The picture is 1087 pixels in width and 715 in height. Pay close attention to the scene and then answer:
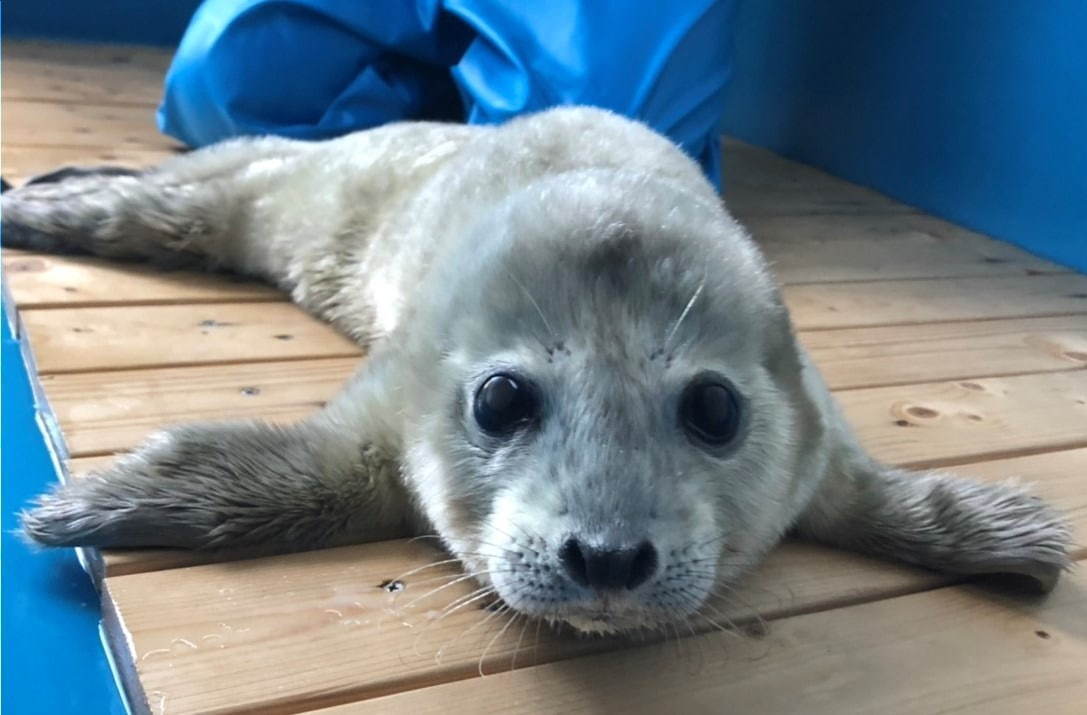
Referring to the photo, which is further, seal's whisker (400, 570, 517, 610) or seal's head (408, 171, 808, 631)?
seal's whisker (400, 570, 517, 610)

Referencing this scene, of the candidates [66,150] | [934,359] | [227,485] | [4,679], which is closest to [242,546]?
[227,485]

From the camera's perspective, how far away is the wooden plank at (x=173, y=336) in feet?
6.49

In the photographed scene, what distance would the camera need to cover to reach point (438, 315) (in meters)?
1.52

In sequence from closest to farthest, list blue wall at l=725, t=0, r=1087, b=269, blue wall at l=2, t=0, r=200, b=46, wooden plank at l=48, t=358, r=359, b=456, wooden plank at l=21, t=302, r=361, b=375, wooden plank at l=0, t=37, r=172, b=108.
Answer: wooden plank at l=48, t=358, r=359, b=456 < wooden plank at l=21, t=302, r=361, b=375 < blue wall at l=725, t=0, r=1087, b=269 < wooden plank at l=0, t=37, r=172, b=108 < blue wall at l=2, t=0, r=200, b=46

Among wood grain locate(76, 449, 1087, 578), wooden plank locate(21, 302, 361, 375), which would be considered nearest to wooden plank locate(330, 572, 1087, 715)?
wood grain locate(76, 449, 1087, 578)

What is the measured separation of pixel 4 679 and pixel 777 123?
141 inches

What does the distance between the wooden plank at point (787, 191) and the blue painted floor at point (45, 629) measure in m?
2.28

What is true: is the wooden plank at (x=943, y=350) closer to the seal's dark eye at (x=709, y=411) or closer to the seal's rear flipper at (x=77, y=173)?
the seal's dark eye at (x=709, y=411)

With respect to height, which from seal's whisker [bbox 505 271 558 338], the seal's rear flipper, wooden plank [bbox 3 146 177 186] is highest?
seal's whisker [bbox 505 271 558 338]

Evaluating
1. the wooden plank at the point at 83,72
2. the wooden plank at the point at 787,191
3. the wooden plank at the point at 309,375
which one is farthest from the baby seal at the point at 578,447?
the wooden plank at the point at 83,72

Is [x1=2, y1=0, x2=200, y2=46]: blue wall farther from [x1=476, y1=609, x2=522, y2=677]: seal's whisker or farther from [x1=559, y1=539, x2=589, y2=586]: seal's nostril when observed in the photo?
[x1=559, y1=539, x2=589, y2=586]: seal's nostril

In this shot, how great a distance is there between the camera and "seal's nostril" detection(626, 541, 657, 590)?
1177 millimetres

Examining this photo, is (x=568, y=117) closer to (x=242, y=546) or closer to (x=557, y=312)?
(x=557, y=312)

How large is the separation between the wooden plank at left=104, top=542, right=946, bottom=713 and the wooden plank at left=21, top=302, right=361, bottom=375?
0.65m
